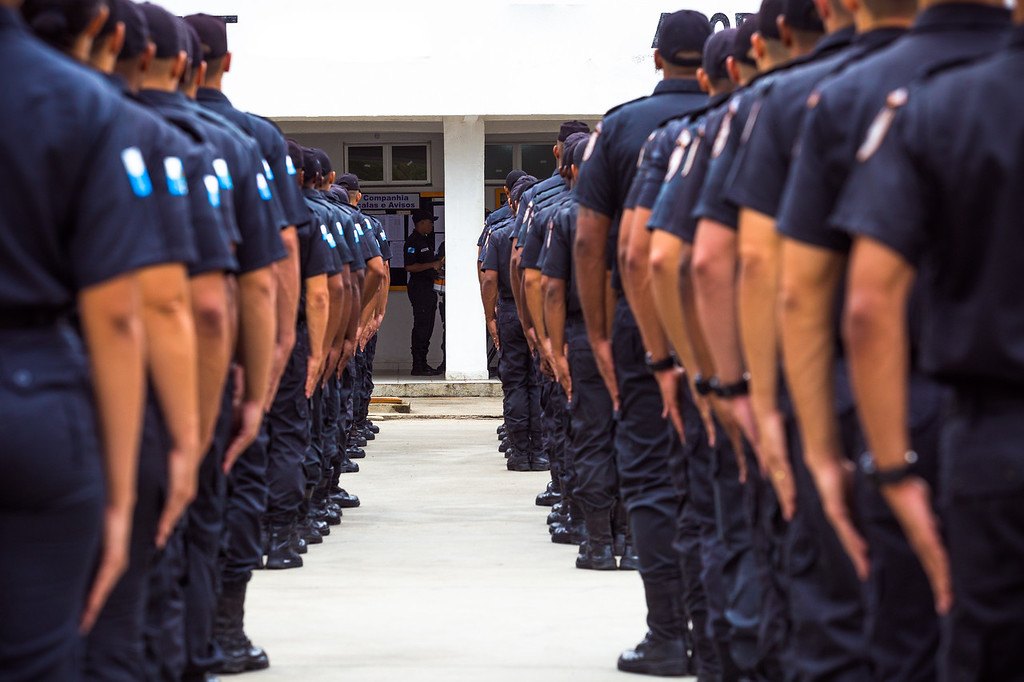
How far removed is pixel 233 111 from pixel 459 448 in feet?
27.2

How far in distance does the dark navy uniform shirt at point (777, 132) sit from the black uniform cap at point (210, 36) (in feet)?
8.74

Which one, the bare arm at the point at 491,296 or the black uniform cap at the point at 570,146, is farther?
the bare arm at the point at 491,296

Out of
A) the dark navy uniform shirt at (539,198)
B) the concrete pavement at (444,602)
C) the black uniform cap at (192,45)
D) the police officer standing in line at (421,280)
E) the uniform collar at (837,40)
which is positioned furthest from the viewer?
the police officer standing in line at (421,280)

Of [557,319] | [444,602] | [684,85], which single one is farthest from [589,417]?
[684,85]

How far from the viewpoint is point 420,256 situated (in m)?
19.1

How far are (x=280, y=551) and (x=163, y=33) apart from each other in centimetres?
378

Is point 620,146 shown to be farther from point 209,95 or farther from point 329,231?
point 329,231

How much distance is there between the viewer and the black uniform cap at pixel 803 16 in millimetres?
3699

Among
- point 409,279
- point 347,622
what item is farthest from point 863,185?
point 409,279

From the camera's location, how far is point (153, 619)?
3354 mm

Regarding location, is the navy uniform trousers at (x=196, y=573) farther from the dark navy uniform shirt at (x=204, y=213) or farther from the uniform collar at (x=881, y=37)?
the uniform collar at (x=881, y=37)

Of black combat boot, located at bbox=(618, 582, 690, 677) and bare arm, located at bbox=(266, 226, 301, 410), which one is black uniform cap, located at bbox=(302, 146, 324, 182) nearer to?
bare arm, located at bbox=(266, 226, 301, 410)

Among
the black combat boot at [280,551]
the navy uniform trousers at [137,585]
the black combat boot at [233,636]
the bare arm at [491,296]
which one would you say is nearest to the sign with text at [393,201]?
the bare arm at [491,296]

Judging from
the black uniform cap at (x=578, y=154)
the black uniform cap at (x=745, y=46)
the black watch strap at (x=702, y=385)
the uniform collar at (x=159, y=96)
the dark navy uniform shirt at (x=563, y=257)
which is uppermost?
the black uniform cap at (x=745, y=46)
